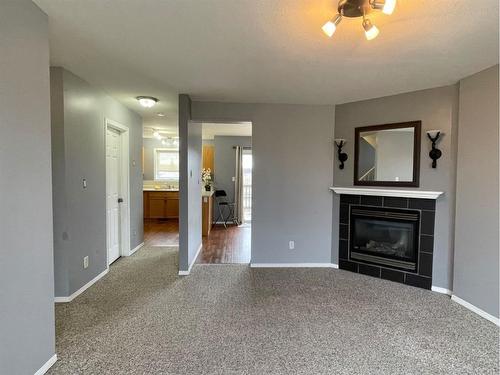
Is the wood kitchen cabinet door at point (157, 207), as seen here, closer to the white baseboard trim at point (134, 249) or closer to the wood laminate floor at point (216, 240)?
the wood laminate floor at point (216, 240)

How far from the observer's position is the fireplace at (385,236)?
3.46 m

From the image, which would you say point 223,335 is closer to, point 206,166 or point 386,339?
point 386,339

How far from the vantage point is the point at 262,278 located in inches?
142

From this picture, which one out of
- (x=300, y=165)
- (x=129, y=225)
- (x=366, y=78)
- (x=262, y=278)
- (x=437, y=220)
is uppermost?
(x=366, y=78)

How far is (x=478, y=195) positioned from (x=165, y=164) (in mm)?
7627

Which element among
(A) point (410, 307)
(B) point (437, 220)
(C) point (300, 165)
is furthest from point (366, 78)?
(A) point (410, 307)

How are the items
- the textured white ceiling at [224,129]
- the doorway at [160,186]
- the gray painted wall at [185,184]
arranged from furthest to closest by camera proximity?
the doorway at [160,186]
the textured white ceiling at [224,129]
the gray painted wall at [185,184]

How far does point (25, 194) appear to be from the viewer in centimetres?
168

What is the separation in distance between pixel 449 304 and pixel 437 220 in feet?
3.00

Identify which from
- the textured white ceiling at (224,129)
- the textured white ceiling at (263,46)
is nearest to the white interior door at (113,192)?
the textured white ceiling at (263,46)

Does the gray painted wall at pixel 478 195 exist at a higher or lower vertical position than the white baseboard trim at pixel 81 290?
higher

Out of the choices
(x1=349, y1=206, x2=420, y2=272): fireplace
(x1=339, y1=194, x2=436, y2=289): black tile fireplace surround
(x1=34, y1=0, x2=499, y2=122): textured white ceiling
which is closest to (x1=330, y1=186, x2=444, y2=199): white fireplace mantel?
(x1=339, y1=194, x2=436, y2=289): black tile fireplace surround

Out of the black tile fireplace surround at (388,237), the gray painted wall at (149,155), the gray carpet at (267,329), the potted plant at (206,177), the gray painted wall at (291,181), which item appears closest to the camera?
the gray carpet at (267,329)

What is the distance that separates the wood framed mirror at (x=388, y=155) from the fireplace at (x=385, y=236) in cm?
39
